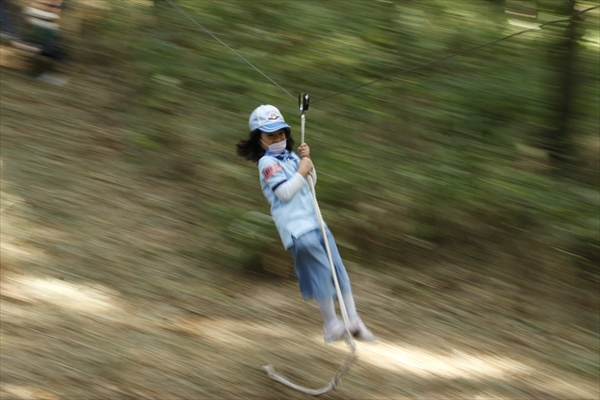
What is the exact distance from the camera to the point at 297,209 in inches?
161

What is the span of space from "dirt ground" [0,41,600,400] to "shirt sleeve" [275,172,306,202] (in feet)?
4.72

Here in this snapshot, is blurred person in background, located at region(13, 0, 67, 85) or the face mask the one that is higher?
the face mask

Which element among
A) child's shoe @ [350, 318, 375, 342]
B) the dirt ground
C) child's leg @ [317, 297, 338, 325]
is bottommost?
the dirt ground

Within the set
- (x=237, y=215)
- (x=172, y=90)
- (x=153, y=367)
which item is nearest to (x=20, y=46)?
(x=172, y=90)

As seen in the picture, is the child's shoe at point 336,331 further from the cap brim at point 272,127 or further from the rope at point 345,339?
the cap brim at point 272,127

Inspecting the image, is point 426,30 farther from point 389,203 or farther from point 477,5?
point 389,203

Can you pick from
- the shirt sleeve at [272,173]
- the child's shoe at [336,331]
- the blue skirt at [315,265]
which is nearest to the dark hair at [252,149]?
the shirt sleeve at [272,173]

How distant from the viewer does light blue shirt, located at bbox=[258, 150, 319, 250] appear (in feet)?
13.1

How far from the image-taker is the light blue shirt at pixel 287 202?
4000 millimetres

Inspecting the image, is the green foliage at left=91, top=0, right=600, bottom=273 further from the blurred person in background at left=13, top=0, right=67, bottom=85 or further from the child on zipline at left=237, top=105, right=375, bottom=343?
the child on zipline at left=237, top=105, right=375, bottom=343

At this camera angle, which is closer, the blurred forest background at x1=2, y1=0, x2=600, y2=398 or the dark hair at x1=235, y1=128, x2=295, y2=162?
the dark hair at x1=235, y1=128, x2=295, y2=162

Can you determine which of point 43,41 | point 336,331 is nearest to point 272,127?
point 336,331

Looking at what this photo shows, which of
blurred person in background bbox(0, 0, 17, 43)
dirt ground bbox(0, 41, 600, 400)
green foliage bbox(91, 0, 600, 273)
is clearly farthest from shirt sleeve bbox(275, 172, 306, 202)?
blurred person in background bbox(0, 0, 17, 43)

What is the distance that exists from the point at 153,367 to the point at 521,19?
471 centimetres
